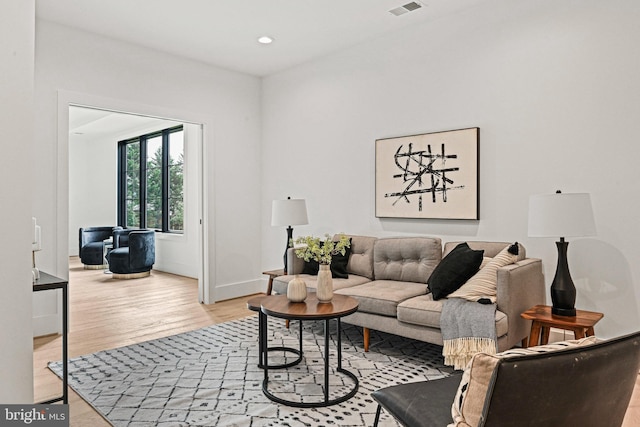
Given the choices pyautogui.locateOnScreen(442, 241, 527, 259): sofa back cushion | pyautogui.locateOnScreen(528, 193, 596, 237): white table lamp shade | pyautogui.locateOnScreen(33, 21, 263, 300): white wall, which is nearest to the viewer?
pyautogui.locateOnScreen(528, 193, 596, 237): white table lamp shade

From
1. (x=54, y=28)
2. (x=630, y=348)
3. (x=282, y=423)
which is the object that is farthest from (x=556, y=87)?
(x=54, y=28)

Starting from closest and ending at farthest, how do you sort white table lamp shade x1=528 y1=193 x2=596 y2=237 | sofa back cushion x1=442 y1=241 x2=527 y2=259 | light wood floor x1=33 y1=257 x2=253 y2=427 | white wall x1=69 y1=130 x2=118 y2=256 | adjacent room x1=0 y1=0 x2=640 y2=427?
adjacent room x1=0 y1=0 x2=640 y2=427 < white table lamp shade x1=528 y1=193 x2=596 y2=237 < light wood floor x1=33 y1=257 x2=253 y2=427 < sofa back cushion x1=442 y1=241 x2=527 y2=259 < white wall x1=69 y1=130 x2=118 y2=256

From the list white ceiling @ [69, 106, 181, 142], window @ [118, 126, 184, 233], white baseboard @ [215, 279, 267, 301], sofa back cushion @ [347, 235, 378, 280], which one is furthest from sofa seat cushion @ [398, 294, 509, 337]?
white ceiling @ [69, 106, 181, 142]

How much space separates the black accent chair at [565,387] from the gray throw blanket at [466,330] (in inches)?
58.8

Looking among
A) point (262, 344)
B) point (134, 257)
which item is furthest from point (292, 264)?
point (134, 257)

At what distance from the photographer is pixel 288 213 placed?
14.4 ft

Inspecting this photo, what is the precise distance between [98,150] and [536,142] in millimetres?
9380

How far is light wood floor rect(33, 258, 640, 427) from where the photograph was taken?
2.70 meters

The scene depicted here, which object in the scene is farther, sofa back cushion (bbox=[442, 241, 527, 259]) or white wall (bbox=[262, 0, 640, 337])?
sofa back cushion (bbox=[442, 241, 527, 259])

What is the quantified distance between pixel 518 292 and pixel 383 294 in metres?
0.96

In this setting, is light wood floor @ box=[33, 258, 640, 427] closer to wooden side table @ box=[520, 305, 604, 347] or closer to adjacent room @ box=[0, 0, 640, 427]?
adjacent room @ box=[0, 0, 640, 427]

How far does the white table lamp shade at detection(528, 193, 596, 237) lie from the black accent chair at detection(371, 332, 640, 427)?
68.0 inches

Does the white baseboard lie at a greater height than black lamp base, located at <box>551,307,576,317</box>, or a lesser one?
lesser

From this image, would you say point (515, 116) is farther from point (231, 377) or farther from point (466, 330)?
point (231, 377)
